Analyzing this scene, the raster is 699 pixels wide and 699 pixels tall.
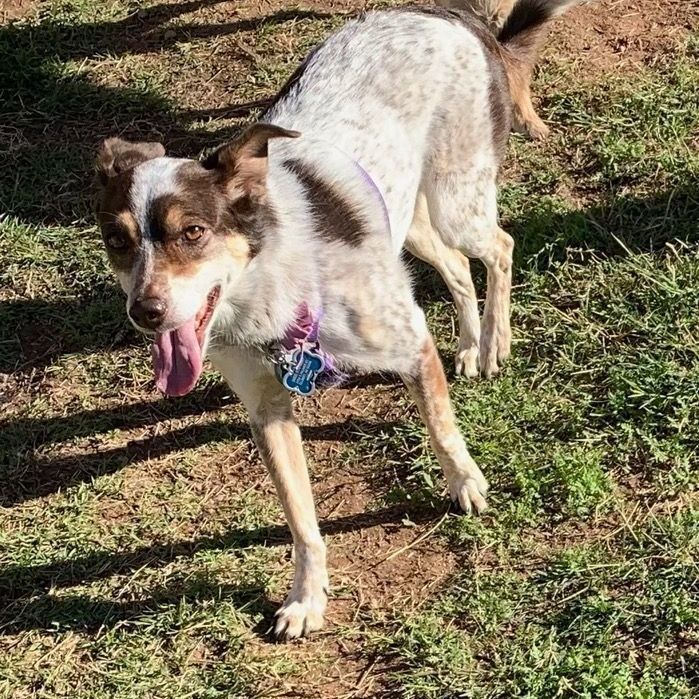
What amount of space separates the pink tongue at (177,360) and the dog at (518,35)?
7.34ft

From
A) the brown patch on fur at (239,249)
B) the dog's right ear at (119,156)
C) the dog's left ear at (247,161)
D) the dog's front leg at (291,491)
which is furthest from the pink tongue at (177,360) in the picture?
the dog's right ear at (119,156)

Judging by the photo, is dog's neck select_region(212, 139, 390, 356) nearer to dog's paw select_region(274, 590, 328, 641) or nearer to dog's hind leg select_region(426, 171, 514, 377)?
dog's hind leg select_region(426, 171, 514, 377)

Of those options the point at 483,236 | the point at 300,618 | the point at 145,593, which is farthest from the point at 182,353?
Answer: the point at 483,236

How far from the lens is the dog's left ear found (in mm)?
3285

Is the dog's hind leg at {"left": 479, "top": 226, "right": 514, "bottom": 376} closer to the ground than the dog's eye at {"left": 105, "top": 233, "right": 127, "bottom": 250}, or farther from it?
closer to the ground

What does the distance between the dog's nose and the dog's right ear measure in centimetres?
57

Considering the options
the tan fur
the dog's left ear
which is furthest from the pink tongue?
the tan fur

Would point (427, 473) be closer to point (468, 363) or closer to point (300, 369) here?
point (468, 363)

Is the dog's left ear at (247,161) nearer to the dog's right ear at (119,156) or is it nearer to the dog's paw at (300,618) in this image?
the dog's right ear at (119,156)

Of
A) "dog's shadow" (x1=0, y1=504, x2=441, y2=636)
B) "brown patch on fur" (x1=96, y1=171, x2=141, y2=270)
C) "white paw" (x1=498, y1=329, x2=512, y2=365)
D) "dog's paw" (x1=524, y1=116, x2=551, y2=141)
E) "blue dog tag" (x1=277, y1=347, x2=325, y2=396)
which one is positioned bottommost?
"dog's shadow" (x1=0, y1=504, x2=441, y2=636)

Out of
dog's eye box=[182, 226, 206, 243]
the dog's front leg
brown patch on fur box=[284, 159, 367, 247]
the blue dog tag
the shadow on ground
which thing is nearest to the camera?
dog's eye box=[182, 226, 206, 243]

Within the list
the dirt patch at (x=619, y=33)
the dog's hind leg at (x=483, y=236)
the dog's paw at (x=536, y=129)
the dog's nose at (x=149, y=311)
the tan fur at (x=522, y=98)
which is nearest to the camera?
the dog's nose at (x=149, y=311)

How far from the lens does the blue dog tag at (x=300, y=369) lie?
3521 millimetres

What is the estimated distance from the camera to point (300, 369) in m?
3.54
